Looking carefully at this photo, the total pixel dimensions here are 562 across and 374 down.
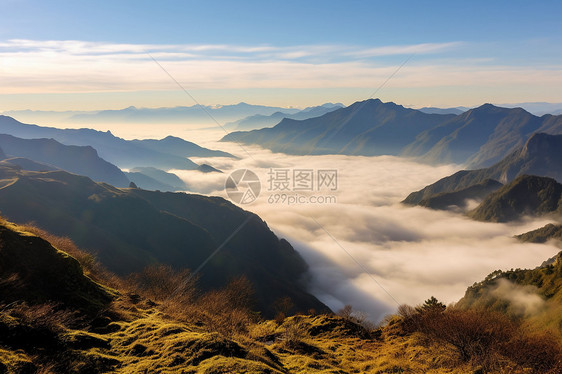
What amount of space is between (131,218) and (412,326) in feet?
609

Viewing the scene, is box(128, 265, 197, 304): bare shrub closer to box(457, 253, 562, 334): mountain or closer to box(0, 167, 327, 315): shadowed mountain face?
box(0, 167, 327, 315): shadowed mountain face

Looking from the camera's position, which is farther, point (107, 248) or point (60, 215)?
point (60, 215)

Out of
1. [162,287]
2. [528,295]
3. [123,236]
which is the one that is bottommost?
[528,295]

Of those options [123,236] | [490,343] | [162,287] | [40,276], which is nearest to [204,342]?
[40,276]

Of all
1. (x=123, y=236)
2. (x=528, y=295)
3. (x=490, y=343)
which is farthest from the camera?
(x=123, y=236)

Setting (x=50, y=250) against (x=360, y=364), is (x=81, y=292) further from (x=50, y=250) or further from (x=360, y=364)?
(x=360, y=364)

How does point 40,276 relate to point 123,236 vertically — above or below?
above

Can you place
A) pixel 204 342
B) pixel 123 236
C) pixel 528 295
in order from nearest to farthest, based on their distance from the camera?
pixel 204 342
pixel 528 295
pixel 123 236

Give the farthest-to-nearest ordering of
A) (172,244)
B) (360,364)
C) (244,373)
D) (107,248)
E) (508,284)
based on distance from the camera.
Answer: (172,244) → (107,248) → (508,284) → (360,364) → (244,373)

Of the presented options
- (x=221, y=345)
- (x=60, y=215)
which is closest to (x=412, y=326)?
(x=221, y=345)

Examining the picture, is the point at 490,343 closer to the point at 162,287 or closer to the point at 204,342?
the point at 204,342

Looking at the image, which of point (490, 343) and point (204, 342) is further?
point (490, 343)

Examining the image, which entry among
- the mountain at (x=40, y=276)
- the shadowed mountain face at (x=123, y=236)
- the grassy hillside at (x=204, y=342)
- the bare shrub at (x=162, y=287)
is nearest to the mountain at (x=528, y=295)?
the grassy hillside at (x=204, y=342)

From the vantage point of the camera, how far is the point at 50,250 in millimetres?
35938
